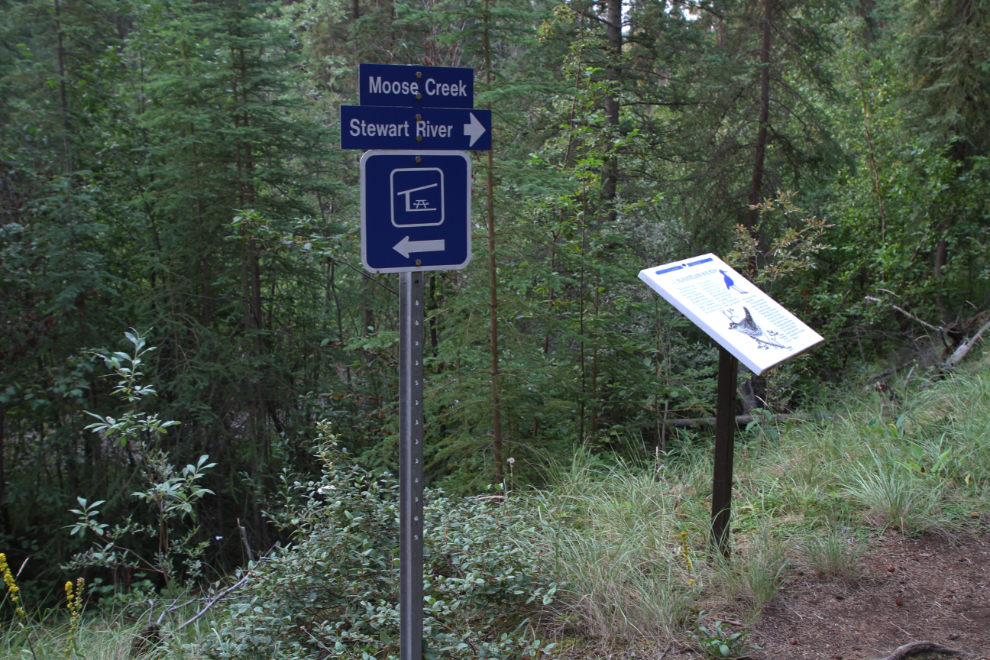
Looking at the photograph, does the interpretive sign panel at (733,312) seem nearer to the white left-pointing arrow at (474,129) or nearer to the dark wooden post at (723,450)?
the dark wooden post at (723,450)

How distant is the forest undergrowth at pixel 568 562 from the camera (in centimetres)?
297

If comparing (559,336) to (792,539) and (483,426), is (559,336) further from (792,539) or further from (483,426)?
(792,539)

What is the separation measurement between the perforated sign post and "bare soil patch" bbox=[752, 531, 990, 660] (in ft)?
5.55

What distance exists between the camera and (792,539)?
372 cm

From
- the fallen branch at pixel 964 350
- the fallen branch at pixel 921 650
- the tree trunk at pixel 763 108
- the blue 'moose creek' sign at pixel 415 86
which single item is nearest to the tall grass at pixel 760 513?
the fallen branch at pixel 921 650

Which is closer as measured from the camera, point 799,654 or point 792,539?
point 799,654

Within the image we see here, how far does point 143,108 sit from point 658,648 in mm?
10593

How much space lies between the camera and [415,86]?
2352 millimetres

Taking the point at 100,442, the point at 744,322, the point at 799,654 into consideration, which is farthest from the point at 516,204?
the point at 100,442

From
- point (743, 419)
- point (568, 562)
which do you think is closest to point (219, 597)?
point (568, 562)

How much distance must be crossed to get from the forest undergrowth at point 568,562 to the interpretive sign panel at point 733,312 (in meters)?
0.99

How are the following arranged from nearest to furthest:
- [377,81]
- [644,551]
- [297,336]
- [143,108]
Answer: [377,81], [644,551], [297,336], [143,108]

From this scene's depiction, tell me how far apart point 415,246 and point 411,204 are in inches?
5.4

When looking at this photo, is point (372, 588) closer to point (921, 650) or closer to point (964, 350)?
point (921, 650)
